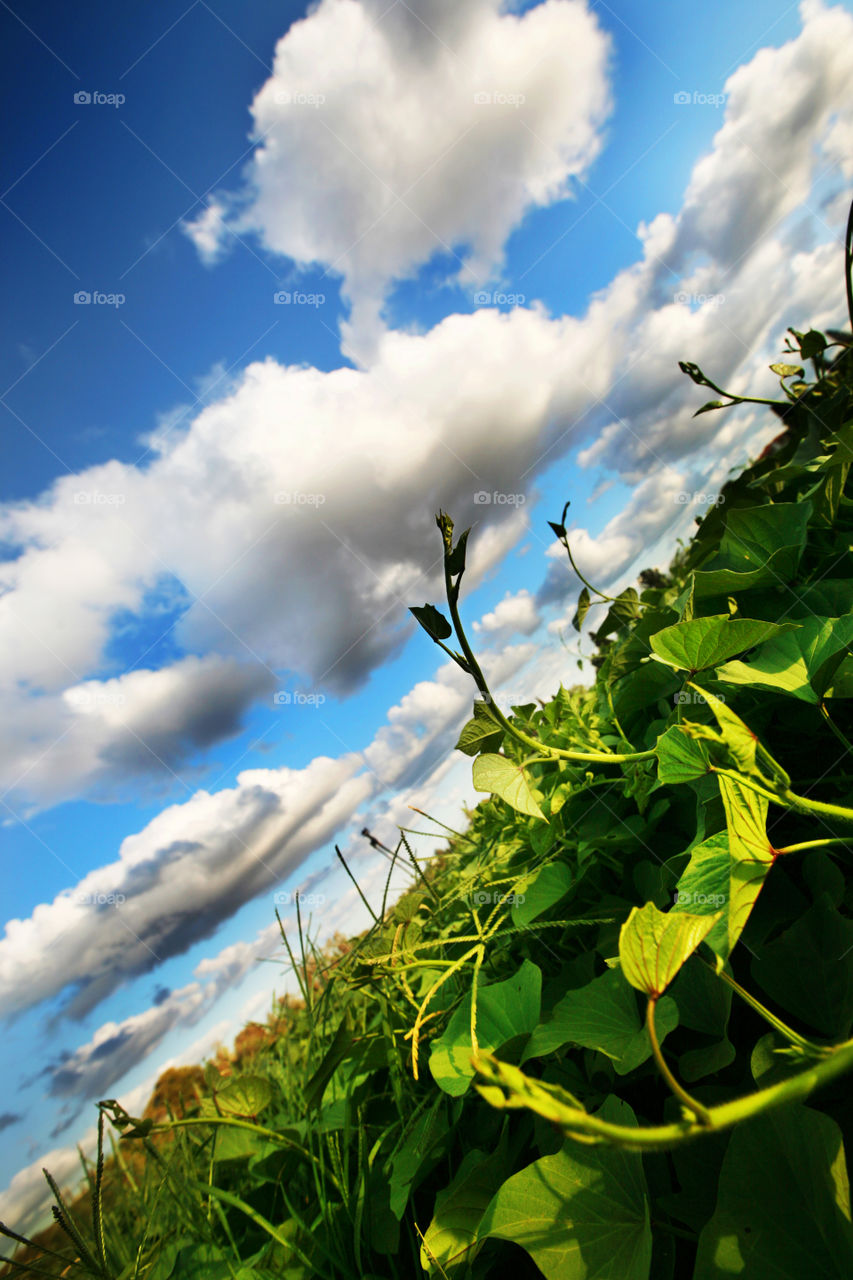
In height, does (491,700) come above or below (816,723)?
above

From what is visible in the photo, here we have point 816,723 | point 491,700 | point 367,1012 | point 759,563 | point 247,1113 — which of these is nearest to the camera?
point 491,700

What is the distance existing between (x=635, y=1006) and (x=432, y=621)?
0.43 metres

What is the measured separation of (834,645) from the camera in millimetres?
584

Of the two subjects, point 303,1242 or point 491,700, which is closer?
point 491,700

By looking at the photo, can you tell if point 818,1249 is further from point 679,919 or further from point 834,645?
point 834,645

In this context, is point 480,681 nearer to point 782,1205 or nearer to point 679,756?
point 679,756

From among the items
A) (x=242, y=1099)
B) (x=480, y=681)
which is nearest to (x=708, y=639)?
(x=480, y=681)

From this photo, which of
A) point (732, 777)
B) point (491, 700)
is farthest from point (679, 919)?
point (491, 700)

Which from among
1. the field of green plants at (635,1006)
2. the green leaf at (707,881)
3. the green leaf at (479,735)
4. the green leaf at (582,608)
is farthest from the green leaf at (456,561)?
the green leaf at (582,608)

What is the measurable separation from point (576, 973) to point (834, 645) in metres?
0.50

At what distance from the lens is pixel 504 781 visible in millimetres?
639

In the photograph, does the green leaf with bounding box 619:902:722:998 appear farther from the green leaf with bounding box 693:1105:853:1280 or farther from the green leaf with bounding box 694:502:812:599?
the green leaf with bounding box 694:502:812:599

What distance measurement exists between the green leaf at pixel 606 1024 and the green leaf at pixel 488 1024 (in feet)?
0.16

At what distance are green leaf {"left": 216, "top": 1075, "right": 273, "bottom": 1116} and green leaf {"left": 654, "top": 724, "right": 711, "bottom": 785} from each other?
99 centimetres
